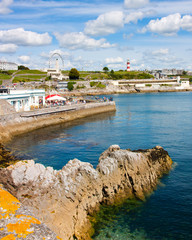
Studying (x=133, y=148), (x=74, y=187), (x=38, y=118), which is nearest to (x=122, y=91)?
(x=38, y=118)

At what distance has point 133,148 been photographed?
2695cm

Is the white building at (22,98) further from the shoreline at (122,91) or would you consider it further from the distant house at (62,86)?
the distant house at (62,86)

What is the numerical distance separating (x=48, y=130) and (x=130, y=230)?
27.7m

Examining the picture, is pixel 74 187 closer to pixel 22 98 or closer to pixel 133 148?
pixel 133 148

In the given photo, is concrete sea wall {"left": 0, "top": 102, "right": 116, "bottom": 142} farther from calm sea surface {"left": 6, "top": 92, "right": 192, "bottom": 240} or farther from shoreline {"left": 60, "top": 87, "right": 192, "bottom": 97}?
shoreline {"left": 60, "top": 87, "right": 192, "bottom": 97}

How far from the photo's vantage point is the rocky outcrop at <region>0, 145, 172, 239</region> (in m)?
11.9

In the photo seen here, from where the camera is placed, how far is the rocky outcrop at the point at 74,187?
1192cm

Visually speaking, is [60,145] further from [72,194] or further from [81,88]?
[81,88]

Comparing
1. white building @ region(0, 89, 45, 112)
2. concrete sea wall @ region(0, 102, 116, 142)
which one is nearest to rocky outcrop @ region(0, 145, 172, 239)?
concrete sea wall @ region(0, 102, 116, 142)

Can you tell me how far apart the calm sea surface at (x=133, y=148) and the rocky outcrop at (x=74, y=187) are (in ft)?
3.09

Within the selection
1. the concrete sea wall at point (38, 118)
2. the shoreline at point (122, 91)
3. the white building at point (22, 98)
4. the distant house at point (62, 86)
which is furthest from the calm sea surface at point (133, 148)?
the distant house at point (62, 86)

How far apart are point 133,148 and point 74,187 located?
14703 millimetres

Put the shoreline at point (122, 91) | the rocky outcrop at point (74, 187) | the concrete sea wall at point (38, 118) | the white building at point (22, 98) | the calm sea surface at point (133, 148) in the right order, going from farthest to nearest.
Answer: the shoreline at point (122, 91), the white building at point (22, 98), the concrete sea wall at point (38, 118), the calm sea surface at point (133, 148), the rocky outcrop at point (74, 187)

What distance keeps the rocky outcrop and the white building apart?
27.2 meters
